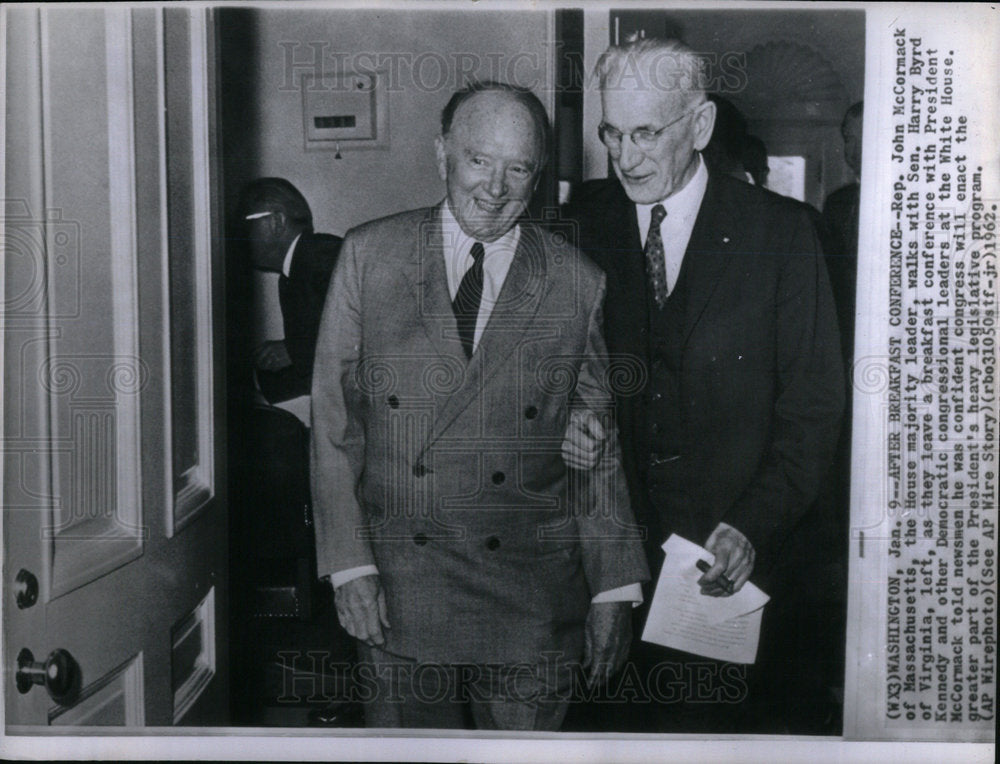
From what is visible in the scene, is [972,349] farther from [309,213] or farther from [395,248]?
[309,213]

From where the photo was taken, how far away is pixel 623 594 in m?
1.52

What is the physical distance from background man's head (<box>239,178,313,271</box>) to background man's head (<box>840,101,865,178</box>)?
0.81m

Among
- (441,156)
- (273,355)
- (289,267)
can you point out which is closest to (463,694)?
(273,355)

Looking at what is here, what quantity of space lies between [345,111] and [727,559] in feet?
2.91

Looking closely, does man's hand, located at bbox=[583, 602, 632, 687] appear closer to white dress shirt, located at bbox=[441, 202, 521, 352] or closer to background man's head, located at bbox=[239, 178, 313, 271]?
white dress shirt, located at bbox=[441, 202, 521, 352]

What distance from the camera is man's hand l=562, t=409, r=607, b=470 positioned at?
59.5 inches

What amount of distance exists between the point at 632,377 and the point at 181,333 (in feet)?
2.25

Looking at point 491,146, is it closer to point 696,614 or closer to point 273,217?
point 273,217

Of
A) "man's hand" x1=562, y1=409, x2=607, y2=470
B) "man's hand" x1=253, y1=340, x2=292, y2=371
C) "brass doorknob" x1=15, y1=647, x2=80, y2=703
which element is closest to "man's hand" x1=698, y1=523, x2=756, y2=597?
"man's hand" x1=562, y1=409, x2=607, y2=470

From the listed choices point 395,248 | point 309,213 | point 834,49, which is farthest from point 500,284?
point 834,49

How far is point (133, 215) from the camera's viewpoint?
1486 millimetres

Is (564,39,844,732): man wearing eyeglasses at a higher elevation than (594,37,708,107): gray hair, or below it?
below

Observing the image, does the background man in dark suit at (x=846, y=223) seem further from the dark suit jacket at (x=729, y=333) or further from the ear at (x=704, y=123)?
the ear at (x=704, y=123)

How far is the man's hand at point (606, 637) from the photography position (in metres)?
1.52
